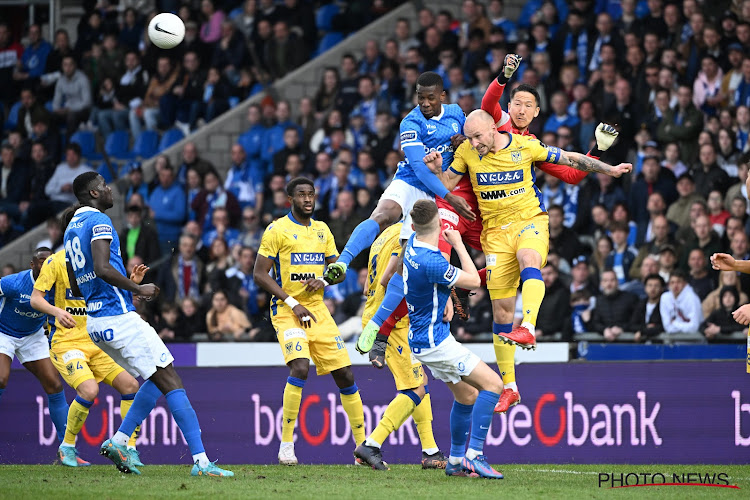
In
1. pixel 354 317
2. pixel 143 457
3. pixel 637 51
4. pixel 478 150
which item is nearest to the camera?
pixel 478 150

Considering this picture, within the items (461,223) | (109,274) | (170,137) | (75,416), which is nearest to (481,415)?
(461,223)

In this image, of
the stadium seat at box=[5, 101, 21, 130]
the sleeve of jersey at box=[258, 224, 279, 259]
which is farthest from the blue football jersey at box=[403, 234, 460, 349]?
the stadium seat at box=[5, 101, 21, 130]

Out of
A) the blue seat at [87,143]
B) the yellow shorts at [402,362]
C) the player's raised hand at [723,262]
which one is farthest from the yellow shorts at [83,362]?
the blue seat at [87,143]

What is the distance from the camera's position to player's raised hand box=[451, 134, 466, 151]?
35.6 ft

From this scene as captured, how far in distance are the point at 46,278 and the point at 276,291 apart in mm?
2449

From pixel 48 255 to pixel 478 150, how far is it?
16.7ft

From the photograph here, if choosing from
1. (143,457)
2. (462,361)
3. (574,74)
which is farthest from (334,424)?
(574,74)

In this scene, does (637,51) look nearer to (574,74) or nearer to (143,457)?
(574,74)

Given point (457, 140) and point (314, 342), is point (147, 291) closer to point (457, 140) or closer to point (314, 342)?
point (314, 342)

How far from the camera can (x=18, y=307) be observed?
485 inches

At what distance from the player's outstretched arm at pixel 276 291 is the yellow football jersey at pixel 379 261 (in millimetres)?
632

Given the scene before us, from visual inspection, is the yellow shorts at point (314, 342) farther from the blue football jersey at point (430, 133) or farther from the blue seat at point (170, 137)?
the blue seat at point (170, 137)

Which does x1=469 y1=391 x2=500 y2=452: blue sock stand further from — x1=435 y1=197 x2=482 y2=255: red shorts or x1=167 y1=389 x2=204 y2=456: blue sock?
x1=167 y1=389 x2=204 y2=456: blue sock

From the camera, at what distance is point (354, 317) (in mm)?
15391
